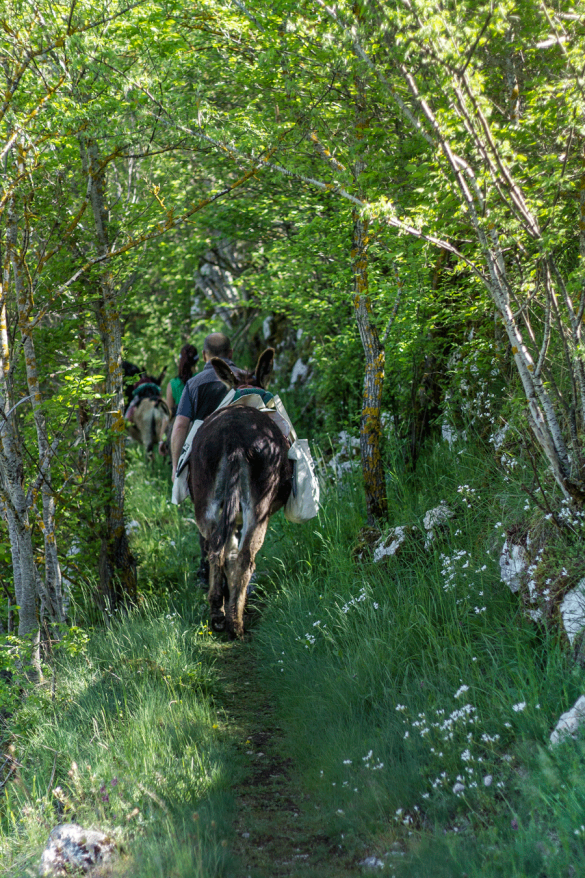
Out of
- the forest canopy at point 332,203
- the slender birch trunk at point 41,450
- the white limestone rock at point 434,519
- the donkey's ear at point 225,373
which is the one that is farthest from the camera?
the donkey's ear at point 225,373

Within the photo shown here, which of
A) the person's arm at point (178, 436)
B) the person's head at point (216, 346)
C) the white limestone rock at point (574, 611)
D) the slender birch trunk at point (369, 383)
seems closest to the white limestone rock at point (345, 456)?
the slender birch trunk at point (369, 383)

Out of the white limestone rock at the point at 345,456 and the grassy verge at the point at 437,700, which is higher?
the white limestone rock at the point at 345,456

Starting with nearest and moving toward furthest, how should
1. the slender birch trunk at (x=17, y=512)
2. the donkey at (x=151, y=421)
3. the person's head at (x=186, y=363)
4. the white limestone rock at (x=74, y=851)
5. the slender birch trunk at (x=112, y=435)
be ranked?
1. the white limestone rock at (x=74, y=851)
2. the slender birch trunk at (x=17, y=512)
3. the slender birch trunk at (x=112, y=435)
4. the person's head at (x=186, y=363)
5. the donkey at (x=151, y=421)

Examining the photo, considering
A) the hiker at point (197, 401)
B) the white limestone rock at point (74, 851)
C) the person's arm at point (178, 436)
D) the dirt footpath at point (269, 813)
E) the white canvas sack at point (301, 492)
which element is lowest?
the dirt footpath at point (269, 813)

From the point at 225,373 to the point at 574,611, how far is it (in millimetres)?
3672

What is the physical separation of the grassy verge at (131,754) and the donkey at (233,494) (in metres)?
0.38

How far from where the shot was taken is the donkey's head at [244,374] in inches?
239

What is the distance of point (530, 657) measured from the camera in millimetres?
3590

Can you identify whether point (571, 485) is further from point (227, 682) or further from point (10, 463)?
point (10, 463)

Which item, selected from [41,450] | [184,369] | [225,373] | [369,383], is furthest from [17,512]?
[184,369]

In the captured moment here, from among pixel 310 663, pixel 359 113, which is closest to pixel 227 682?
pixel 310 663

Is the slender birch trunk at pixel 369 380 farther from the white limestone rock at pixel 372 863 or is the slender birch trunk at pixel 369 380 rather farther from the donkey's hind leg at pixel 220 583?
the white limestone rock at pixel 372 863

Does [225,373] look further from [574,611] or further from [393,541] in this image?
[574,611]

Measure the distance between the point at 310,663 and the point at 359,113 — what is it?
4.06m
